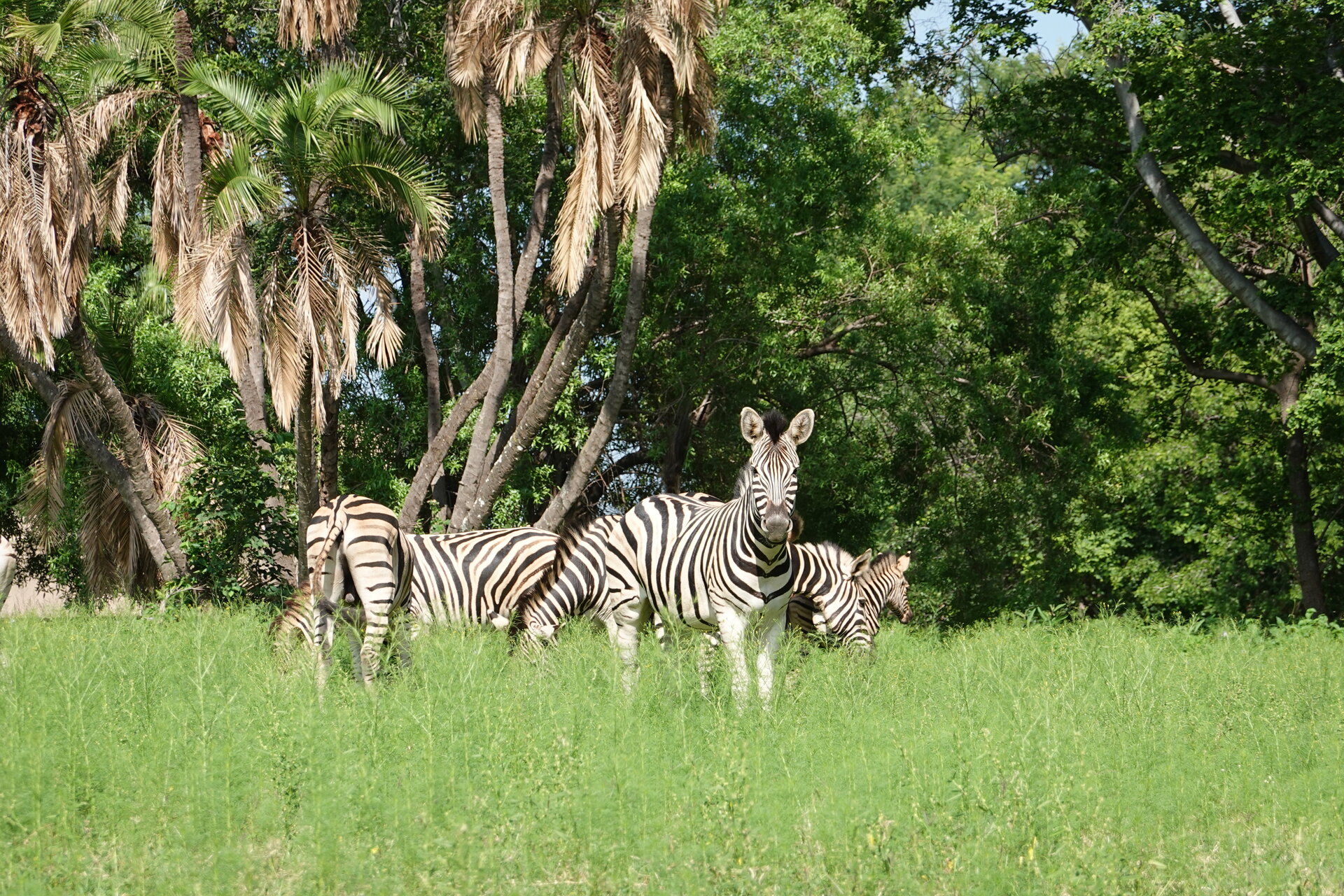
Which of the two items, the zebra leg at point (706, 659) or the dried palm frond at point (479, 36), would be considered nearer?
the zebra leg at point (706, 659)

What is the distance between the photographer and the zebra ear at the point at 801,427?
9.71 meters

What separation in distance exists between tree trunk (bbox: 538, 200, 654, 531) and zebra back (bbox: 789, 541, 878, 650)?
4936 mm

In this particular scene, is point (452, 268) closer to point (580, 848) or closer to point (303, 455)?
point (303, 455)

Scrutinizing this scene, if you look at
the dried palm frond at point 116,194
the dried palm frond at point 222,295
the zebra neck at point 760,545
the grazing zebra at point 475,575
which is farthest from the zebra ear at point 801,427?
the dried palm frond at point 116,194

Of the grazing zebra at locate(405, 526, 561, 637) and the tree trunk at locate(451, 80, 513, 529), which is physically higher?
the tree trunk at locate(451, 80, 513, 529)

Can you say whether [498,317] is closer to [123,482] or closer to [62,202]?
[123,482]

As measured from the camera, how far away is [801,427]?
9.77 meters

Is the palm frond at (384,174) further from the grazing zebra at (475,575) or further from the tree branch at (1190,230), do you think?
the tree branch at (1190,230)

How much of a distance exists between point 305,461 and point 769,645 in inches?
324

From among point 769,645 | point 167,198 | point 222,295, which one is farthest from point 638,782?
point 167,198

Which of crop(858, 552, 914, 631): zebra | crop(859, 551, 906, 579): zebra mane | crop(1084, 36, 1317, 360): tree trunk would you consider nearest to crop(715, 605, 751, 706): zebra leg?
crop(858, 552, 914, 631): zebra

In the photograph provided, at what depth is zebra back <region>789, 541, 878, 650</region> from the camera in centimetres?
1230

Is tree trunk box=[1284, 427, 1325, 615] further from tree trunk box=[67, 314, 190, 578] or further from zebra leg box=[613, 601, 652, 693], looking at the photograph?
tree trunk box=[67, 314, 190, 578]

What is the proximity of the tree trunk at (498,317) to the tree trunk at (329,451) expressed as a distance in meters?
2.21
